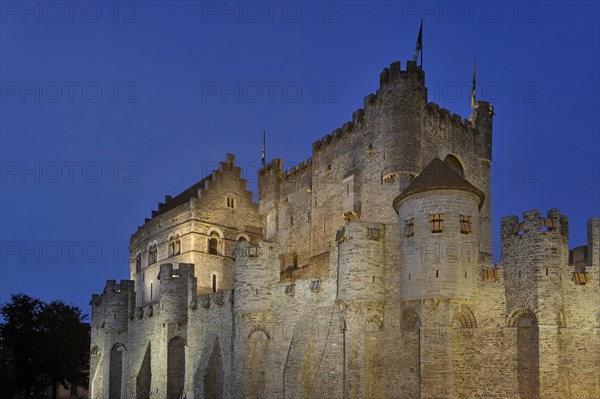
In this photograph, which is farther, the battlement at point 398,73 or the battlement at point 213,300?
the battlement at point 398,73

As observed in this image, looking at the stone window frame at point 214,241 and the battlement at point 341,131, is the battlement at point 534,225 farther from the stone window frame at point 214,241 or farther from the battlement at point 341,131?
the stone window frame at point 214,241

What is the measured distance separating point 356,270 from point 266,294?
6.57 m

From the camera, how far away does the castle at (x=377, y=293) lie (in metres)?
31.1

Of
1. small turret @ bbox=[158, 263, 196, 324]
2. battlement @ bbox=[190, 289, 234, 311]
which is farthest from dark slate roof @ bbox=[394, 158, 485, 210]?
small turret @ bbox=[158, 263, 196, 324]

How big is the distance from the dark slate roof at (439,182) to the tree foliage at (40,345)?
38833 mm

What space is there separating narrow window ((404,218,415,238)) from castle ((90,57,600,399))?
8cm

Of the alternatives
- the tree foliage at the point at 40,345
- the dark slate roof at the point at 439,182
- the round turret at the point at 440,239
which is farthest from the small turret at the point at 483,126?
the tree foliage at the point at 40,345

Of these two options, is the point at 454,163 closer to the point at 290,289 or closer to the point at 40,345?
the point at 290,289

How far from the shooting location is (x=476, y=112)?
51.0 metres

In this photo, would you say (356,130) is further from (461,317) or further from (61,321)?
(61,321)

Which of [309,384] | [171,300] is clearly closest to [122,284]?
[171,300]

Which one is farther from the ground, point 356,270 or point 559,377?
point 356,270

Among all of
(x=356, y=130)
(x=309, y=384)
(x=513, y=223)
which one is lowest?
(x=309, y=384)

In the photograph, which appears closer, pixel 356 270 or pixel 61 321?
pixel 356 270
